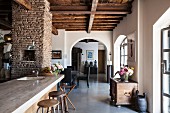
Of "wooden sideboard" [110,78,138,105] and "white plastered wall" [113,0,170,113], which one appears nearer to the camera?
"white plastered wall" [113,0,170,113]

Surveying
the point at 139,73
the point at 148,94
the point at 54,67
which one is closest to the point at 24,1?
the point at 54,67

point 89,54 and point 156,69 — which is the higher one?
point 89,54

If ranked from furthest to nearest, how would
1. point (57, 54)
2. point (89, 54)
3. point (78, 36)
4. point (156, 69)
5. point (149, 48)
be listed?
point (89, 54) → point (78, 36) → point (57, 54) → point (149, 48) → point (156, 69)

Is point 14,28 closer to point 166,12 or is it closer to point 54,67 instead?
point 54,67

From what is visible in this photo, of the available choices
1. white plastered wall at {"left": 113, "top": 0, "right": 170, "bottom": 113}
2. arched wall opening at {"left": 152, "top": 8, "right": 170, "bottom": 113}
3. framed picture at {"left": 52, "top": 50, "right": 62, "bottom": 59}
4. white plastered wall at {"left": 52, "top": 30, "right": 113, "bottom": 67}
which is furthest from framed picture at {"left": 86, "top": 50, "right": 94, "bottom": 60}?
arched wall opening at {"left": 152, "top": 8, "right": 170, "bottom": 113}

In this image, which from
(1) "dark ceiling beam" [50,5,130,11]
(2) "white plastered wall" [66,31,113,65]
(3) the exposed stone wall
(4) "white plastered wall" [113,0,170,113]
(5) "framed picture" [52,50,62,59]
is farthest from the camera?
(2) "white plastered wall" [66,31,113,65]

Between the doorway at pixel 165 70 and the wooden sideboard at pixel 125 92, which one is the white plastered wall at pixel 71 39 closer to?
the wooden sideboard at pixel 125 92

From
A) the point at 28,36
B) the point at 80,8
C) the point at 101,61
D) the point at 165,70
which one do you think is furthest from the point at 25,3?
the point at 101,61

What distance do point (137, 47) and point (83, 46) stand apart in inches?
428

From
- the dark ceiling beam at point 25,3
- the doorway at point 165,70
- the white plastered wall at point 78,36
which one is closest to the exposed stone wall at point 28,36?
the dark ceiling beam at point 25,3

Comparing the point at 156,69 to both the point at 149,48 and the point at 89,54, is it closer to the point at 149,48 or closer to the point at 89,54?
the point at 149,48

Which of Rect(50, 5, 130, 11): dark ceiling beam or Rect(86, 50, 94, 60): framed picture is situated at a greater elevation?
Rect(50, 5, 130, 11): dark ceiling beam

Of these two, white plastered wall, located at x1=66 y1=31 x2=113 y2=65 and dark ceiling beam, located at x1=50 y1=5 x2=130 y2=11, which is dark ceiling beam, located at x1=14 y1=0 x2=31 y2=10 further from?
white plastered wall, located at x1=66 y1=31 x2=113 y2=65

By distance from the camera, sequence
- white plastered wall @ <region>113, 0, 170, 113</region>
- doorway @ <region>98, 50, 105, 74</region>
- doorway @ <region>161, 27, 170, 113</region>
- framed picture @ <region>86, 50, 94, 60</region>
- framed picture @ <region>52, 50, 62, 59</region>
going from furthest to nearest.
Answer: doorway @ <region>98, 50, 105, 74</region>
framed picture @ <region>86, 50, 94, 60</region>
framed picture @ <region>52, 50, 62, 59</region>
white plastered wall @ <region>113, 0, 170, 113</region>
doorway @ <region>161, 27, 170, 113</region>
